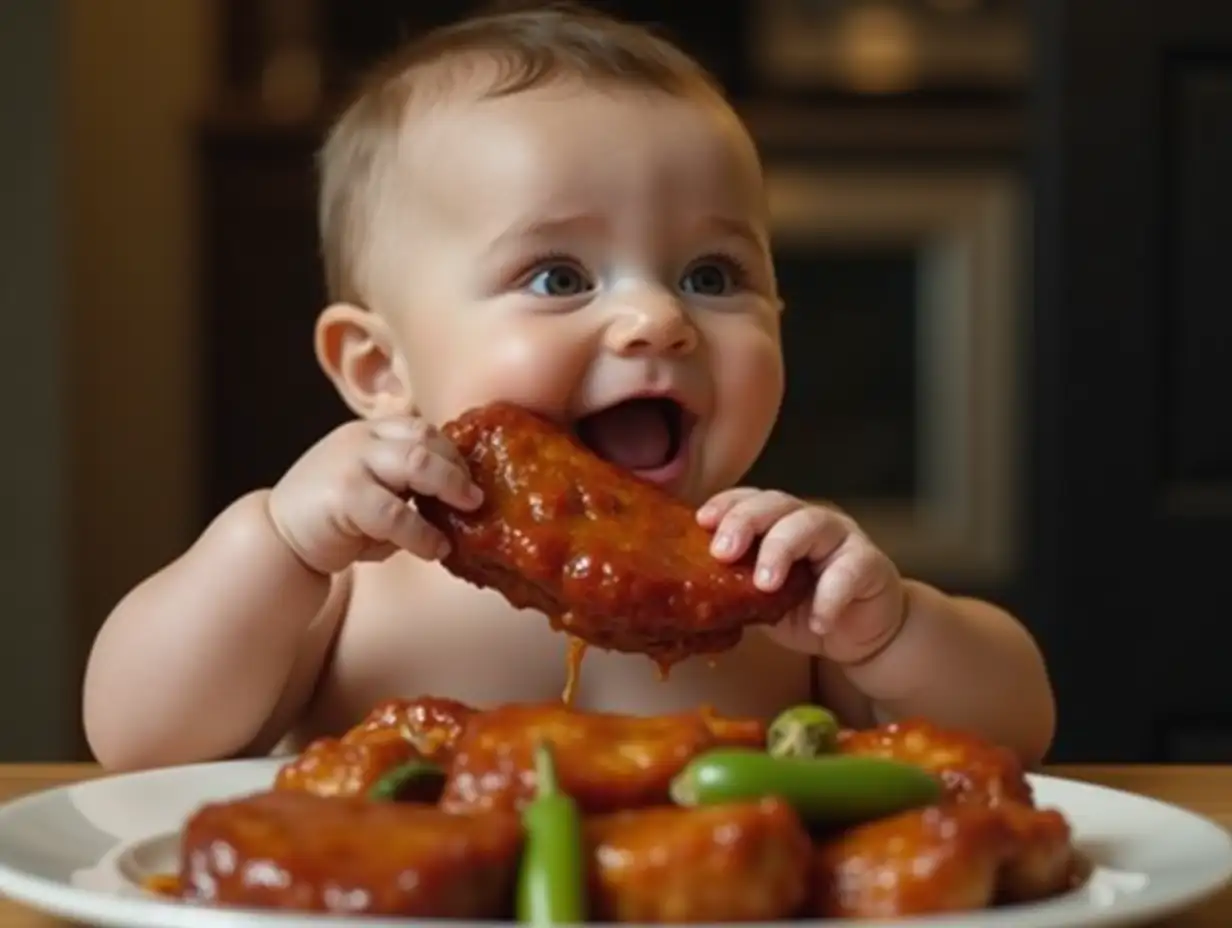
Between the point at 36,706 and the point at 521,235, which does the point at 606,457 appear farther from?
the point at 36,706

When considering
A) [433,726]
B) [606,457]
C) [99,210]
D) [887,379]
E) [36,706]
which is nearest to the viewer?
[433,726]

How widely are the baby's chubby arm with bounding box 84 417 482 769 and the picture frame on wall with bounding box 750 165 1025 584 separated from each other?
3.42 metres

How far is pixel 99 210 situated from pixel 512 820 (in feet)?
13.3

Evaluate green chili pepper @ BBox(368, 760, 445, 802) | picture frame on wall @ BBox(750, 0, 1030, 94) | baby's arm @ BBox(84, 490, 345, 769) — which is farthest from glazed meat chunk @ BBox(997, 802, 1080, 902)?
picture frame on wall @ BBox(750, 0, 1030, 94)

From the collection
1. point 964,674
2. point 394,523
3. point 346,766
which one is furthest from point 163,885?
point 964,674

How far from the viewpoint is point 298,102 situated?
188 inches

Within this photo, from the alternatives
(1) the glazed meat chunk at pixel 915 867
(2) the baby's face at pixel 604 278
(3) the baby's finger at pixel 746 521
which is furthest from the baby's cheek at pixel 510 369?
(1) the glazed meat chunk at pixel 915 867

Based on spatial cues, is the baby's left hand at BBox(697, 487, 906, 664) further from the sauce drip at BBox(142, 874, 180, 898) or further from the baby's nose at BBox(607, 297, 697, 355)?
the sauce drip at BBox(142, 874, 180, 898)

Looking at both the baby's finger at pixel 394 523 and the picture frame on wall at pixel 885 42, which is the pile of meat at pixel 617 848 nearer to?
the baby's finger at pixel 394 523

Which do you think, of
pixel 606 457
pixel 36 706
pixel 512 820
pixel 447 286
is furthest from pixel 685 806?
pixel 36 706

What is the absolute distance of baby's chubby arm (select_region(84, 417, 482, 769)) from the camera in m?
1.22

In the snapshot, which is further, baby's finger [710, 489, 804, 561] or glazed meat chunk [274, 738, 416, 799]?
baby's finger [710, 489, 804, 561]

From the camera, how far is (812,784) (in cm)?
82

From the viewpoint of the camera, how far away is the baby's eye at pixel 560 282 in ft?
4.44
